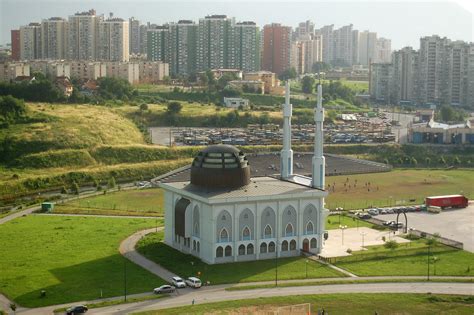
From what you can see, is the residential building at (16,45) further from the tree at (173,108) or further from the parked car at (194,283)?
the parked car at (194,283)

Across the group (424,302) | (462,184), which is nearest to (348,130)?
(462,184)

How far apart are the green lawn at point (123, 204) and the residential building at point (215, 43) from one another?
8249 centimetres

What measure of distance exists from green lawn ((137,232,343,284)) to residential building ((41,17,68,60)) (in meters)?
111

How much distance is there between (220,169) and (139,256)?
21.7 ft

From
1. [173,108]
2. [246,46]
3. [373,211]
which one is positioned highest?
[246,46]

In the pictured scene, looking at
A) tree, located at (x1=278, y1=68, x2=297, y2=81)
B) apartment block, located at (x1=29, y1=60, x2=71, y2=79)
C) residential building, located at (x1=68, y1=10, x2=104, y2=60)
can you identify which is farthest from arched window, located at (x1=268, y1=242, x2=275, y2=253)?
residential building, located at (x1=68, y1=10, x2=104, y2=60)

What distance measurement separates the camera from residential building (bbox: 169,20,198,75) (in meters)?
149

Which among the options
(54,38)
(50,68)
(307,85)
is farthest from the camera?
(54,38)

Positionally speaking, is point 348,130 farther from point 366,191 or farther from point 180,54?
point 180,54

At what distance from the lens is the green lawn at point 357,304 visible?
1407 inches

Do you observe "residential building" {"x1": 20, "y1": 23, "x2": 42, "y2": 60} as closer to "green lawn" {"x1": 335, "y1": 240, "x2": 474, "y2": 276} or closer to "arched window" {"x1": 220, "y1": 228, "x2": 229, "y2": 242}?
"arched window" {"x1": 220, "y1": 228, "x2": 229, "y2": 242}

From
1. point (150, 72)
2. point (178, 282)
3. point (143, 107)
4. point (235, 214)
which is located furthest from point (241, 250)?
point (150, 72)

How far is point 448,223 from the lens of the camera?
56188 mm

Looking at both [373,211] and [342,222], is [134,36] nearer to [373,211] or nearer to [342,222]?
[373,211]
